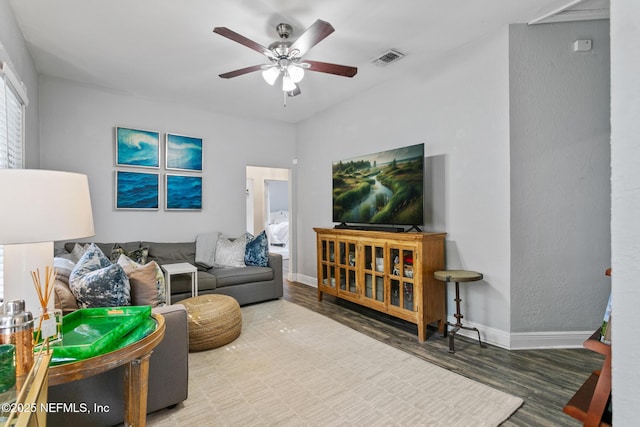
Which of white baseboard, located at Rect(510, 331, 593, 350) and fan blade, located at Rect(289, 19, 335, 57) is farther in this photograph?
white baseboard, located at Rect(510, 331, 593, 350)

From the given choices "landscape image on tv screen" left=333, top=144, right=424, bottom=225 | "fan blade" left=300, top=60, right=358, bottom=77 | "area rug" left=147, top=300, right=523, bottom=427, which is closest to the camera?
"area rug" left=147, top=300, right=523, bottom=427

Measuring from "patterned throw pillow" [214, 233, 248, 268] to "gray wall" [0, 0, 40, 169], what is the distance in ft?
7.21

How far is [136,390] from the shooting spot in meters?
1.56

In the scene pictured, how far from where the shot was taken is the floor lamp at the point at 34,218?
1260mm

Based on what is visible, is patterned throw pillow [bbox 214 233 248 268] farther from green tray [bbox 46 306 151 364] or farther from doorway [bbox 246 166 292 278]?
green tray [bbox 46 306 151 364]

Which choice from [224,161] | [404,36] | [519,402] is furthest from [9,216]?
[224,161]

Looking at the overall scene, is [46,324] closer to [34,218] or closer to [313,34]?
[34,218]

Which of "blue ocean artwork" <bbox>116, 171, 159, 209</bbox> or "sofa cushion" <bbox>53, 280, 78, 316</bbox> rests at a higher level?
"blue ocean artwork" <bbox>116, 171, 159, 209</bbox>

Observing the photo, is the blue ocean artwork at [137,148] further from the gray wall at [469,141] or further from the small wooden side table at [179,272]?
the gray wall at [469,141]

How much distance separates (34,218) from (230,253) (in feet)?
10.7

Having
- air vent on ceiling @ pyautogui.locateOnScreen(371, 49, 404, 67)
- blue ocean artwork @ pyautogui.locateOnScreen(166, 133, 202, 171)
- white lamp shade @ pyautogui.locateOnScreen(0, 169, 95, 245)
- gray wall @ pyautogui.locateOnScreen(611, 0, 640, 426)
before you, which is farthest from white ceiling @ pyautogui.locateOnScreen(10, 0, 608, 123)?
gray wall @ pyautogui.locateOnScreen(611, 0, 640, 426)

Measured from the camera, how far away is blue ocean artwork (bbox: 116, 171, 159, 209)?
4.23 meters

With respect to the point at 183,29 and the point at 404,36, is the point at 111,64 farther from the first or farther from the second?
the point at 404,36

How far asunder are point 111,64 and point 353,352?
374cm
